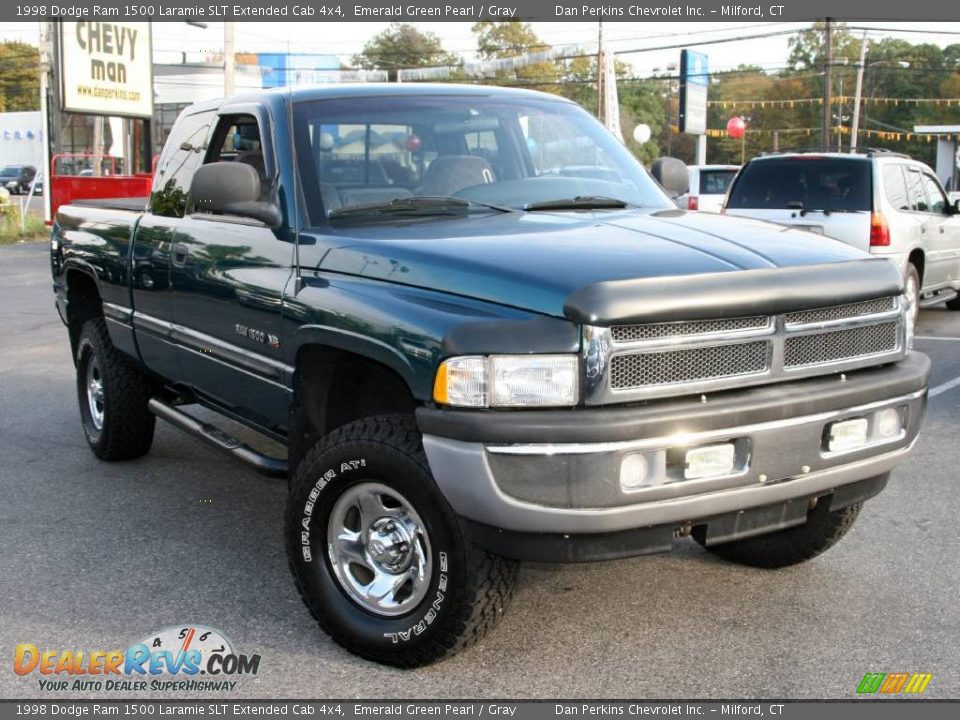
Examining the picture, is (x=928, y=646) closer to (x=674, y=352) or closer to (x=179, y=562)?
(x=674, y=352)

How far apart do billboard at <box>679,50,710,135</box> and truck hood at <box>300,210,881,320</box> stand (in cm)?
2958

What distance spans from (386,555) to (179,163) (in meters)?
2.82

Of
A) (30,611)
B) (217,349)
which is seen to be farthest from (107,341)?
(30,611)

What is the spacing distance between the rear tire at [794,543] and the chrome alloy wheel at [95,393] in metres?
3.78

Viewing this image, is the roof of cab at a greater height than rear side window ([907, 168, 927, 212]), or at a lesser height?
greater

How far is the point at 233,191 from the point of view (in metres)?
4.27

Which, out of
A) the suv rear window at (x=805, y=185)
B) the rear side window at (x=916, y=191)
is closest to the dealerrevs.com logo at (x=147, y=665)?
the suv rear window at (x=805, y=185)

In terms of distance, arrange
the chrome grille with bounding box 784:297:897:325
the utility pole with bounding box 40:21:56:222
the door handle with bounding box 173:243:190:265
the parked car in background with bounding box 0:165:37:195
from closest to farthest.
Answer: the chrome grille with bounding box 784:297:897:325, the door handle with bounding box 173:243:190:265, the utility pole with bounding box 40:21:56:222, the parked car in background with bounding box 0:165:37:195

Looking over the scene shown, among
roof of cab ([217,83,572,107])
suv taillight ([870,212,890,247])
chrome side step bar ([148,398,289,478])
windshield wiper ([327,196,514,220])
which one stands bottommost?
chrome side step bar ([148,398,289,478])

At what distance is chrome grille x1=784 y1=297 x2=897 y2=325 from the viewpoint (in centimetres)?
355

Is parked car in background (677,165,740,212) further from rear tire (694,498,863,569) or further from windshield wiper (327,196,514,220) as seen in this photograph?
windshield wiper (327,196,514,220)

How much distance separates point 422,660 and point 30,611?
5.21ft

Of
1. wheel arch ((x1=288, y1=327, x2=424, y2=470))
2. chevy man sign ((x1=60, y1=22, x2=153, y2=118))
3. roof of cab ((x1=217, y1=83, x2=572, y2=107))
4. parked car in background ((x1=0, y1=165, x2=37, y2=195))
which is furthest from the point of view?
parked car in background ((x1=0, y1=165, x2=37, y2=195))

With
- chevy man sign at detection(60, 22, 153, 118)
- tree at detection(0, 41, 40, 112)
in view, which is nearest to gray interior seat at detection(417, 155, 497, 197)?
chevy man sign at detection(60, 22, 153, 118)
